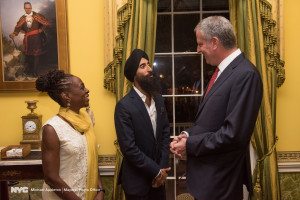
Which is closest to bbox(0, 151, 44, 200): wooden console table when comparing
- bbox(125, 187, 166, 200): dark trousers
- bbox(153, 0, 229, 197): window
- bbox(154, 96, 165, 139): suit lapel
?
bbox(125, 187, 166, 200): dark trousers

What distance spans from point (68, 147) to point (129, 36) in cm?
164

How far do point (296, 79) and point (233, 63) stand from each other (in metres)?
1.92

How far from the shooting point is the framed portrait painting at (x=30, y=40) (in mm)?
3570

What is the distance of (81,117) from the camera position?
7.60ft

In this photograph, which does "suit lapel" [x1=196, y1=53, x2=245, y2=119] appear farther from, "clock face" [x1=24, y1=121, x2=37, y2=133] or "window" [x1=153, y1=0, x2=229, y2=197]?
"clock face" [x1=24, y1=121, x2=37, y2=133]

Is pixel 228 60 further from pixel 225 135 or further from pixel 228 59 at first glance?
pixel 225 135

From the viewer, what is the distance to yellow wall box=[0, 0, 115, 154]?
3604 mm

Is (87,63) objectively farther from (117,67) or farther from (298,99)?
(298,99)

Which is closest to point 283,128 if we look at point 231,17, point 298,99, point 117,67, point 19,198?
point 298,99

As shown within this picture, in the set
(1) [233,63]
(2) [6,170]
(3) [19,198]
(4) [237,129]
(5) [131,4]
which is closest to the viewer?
(4) [237,129]

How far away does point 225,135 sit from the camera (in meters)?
1.80

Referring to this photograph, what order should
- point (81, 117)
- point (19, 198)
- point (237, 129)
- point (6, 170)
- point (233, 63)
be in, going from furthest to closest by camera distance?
point (19, 198)
point (6, 170)
point (81, 117)
point (233, 63)
point (237, 129)

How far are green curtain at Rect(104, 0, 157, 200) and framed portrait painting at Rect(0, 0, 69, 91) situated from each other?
0.57 m

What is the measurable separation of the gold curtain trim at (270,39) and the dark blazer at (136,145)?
1.47m
